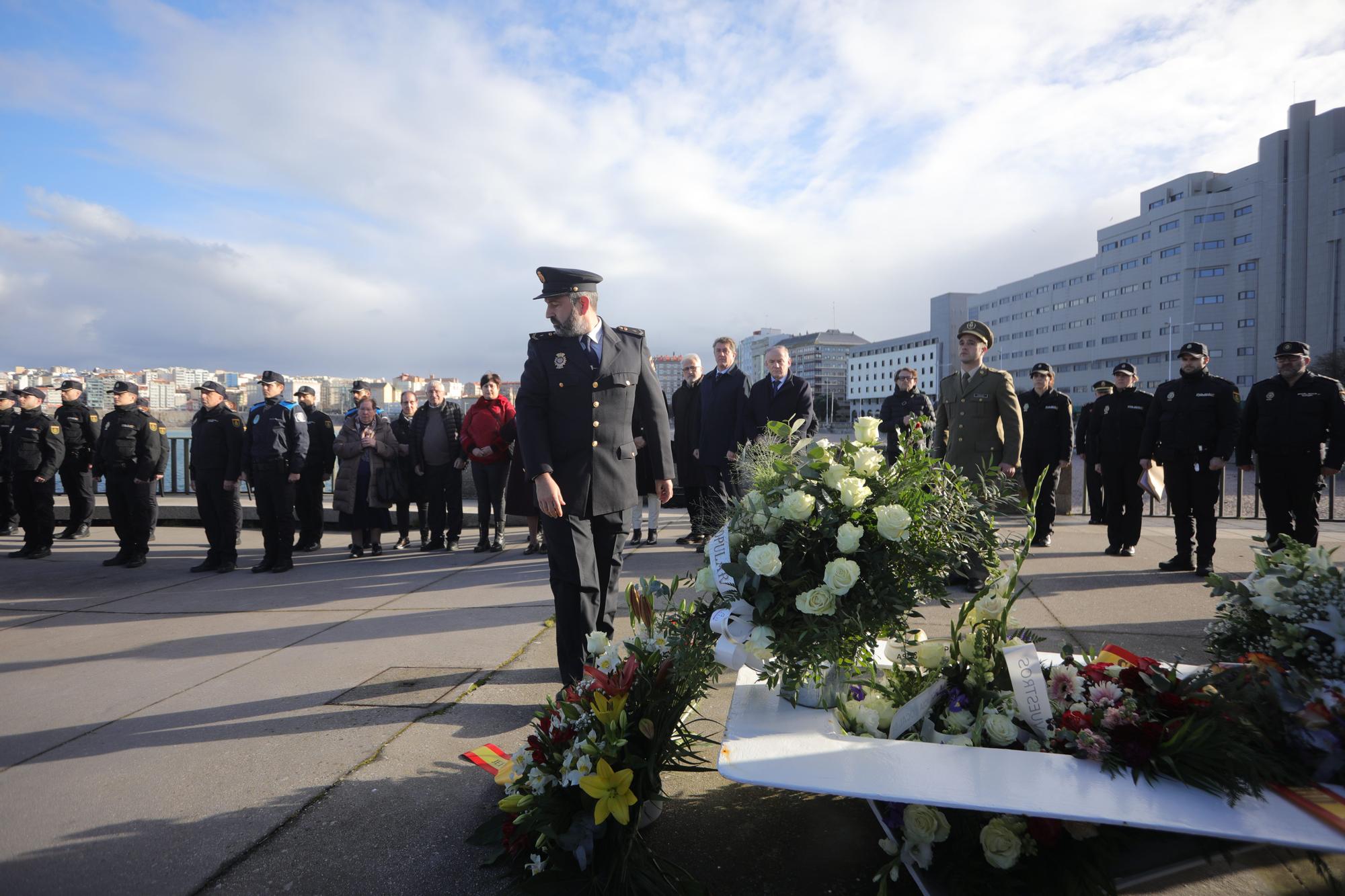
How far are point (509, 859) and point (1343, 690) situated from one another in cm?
242

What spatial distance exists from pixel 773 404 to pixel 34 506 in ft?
30.4

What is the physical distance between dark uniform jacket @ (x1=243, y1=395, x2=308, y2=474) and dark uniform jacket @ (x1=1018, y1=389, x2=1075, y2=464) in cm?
812

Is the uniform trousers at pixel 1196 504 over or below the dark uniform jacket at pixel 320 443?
below

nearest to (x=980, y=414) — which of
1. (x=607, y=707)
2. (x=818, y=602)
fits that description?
(x=818, y=602)

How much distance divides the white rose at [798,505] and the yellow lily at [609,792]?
2.98 feet

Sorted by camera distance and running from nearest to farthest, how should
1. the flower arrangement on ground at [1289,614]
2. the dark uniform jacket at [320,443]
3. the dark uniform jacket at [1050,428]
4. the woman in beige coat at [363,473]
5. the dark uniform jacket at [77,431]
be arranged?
the flower arrangement on ground at [1289,614] → the dark uniform jacket at [1050,428] → the woman in beige coat at [363,473] → the dark uniform jacket at [320,443] → the dark uniform jacket at [77,431]

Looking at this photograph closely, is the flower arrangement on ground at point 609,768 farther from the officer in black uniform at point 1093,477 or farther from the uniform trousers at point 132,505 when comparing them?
the officer in black uniform at point 1093,477

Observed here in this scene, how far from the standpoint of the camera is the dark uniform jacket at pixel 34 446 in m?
9.04

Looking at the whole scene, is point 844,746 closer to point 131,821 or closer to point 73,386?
point 131,821

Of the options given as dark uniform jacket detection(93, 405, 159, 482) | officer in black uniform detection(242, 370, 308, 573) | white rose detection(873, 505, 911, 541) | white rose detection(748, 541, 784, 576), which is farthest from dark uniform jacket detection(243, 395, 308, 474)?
white rose detection(873, 505, 911, 541)

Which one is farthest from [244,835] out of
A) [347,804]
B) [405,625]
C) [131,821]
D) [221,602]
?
[221,602]

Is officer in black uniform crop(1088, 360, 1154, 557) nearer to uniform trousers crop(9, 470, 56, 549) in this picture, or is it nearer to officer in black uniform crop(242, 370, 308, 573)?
officer in black uniform crop(242, 370, 308, 573)

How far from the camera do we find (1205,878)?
210 cm

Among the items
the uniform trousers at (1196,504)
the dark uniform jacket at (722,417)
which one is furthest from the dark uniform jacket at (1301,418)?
the dark uniform jacket at (722,417)
